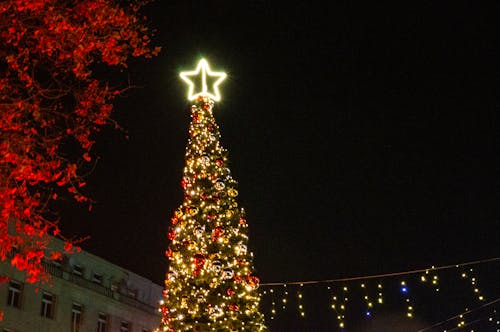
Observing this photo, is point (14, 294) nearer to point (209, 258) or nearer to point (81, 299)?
point (81, 299)

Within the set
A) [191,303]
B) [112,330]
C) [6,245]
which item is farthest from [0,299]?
[6,245]

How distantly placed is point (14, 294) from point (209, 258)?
12.5 meters

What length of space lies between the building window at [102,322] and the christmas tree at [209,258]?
15.3 m

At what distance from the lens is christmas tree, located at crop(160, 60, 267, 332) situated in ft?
62.7

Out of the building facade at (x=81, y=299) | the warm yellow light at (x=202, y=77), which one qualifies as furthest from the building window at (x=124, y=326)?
the warm yellow light at (x=202, y=77)

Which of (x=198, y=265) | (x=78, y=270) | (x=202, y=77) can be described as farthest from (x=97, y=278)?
(x=198, y=265)

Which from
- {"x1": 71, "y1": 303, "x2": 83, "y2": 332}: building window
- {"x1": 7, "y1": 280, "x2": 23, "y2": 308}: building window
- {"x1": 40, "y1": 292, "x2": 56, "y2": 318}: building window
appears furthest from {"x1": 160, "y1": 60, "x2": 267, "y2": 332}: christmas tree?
{"x1": 71, "y1": 303, "x2": 83, "y2": 332}: building window

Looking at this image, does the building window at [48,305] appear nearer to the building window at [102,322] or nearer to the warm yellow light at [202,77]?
the building window at [102,322]

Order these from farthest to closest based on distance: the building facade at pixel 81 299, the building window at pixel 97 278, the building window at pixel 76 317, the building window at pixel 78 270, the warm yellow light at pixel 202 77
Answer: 1. the building window at pixel 97 278
2. the building window at pixel 78 270
3. the building window at pixel 76 317
4. the building facade at pixel 81 299
5. the warm yellow light at pixel 202 77

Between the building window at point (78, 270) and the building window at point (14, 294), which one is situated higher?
the building window at point (78, 270)

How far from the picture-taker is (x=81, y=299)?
32281mm

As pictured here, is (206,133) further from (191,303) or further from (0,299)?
(0,299)

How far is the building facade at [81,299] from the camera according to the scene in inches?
1095

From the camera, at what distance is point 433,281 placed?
947 inches
